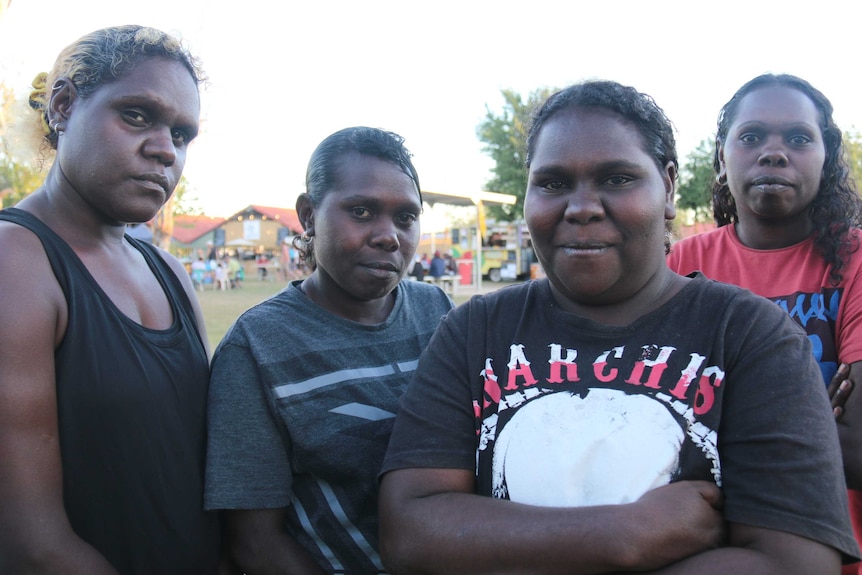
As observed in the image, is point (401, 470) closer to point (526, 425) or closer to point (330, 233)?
point (526, 425)

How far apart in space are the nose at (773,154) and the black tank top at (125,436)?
214 centimetres

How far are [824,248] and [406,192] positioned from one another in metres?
1.48

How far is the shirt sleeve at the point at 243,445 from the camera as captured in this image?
1.83 meters

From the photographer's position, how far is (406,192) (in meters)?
2.22

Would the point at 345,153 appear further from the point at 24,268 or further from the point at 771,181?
the point at 771,181

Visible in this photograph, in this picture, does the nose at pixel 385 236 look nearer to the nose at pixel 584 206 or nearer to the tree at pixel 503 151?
the nose at pixel 584 206

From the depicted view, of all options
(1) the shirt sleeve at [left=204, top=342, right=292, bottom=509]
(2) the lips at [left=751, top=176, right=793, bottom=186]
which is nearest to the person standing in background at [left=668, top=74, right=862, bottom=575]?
(2) the lips at [left=751, top=176, right=793, bottom=186]

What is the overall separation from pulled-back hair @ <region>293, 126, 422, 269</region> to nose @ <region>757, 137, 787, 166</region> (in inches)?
50.3

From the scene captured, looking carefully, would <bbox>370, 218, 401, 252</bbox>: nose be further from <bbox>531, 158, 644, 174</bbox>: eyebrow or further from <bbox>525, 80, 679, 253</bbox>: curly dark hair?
<bbox>531, 158, 644, 174</bbox>: eyebrow

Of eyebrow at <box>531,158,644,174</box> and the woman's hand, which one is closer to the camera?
eyebrow at <box>531,158,644,174</box>

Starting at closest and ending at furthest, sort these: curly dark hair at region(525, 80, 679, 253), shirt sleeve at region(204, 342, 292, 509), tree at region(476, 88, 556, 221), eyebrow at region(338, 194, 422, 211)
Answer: curly dark hair at region(525, 80, 679, 253) < shirt sleeve at region(204, 342, 292, 509) < eyebrow at region(338, 194, 422, 211) < tree at region(476, 88, 556, 221)

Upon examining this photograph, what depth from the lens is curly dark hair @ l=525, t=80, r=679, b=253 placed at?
164cm

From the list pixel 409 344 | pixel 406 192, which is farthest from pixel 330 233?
pixel 409 344

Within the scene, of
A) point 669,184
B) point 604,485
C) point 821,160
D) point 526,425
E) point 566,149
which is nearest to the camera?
point 604,485
